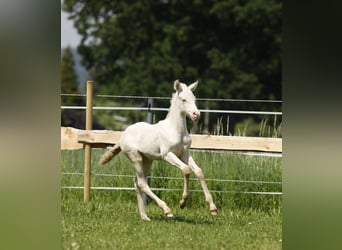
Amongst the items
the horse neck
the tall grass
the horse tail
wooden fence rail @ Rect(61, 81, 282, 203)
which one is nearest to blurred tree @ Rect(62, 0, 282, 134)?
the tall grass

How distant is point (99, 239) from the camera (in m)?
4.19

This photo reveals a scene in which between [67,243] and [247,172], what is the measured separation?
2909 mm

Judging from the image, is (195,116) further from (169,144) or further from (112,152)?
(112,152)

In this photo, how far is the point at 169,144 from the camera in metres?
5.02

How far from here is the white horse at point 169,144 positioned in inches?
195

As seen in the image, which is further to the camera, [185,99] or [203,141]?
[203,141]

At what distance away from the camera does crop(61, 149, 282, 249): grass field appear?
4277 mm

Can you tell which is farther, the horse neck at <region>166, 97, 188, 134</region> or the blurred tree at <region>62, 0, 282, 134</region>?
the blurred tree at <region>62, 0, 282, 134</region>

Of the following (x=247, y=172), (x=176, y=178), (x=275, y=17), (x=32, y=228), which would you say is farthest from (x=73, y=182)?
(x=275, y=17)

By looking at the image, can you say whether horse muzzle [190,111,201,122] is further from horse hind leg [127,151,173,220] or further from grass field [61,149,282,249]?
grass field [61,149,282,249]

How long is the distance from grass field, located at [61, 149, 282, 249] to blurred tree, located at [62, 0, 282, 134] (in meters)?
10.3

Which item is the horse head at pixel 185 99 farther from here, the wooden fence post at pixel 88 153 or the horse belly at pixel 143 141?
the wooden fence post at pixel 88 153

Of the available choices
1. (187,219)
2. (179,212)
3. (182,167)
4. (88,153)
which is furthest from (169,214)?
(88,153)

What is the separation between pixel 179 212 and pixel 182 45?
1360 centimetres
